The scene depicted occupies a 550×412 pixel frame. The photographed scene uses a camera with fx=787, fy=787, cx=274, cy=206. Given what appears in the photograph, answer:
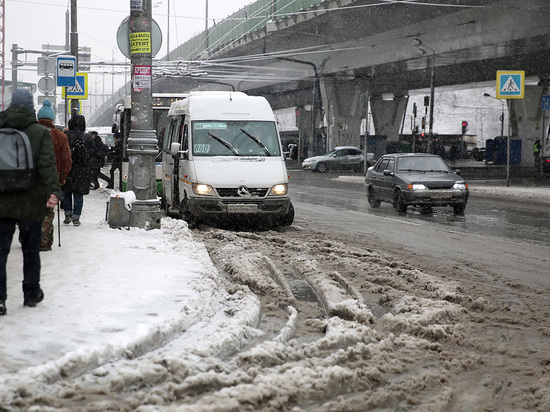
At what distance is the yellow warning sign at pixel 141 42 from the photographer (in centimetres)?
1182

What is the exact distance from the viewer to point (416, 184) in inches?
731

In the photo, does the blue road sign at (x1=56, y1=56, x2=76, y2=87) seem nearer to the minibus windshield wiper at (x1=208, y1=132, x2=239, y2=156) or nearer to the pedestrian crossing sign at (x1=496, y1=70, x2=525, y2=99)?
the minibus windshield wiper at (x1=208, y1=132, x2=239, y2=156)

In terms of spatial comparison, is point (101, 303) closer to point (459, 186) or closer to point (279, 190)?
point (279, 190)

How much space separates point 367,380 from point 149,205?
7.62 metres

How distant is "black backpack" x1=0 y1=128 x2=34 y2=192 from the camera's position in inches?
235

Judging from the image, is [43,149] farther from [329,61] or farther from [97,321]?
[329,61]

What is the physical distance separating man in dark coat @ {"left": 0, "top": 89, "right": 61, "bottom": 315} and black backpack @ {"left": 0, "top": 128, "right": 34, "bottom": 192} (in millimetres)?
78

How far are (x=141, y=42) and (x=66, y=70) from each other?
9.01 metres

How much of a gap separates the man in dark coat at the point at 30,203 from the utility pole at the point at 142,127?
18.0ft

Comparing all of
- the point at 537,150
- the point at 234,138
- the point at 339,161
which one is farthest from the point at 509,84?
the point at 537,150

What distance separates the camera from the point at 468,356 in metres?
5.39

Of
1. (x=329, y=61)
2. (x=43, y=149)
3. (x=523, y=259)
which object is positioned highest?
(x=329, y=61)

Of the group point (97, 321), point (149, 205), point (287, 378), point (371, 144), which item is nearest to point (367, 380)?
point (287, 378)

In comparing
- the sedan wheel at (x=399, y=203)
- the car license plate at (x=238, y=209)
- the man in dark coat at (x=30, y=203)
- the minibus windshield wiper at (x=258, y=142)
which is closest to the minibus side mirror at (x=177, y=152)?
the minibus windshield wiper at (x=258, y=142)
